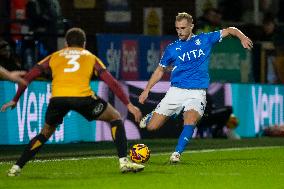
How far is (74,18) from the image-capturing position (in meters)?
28.3

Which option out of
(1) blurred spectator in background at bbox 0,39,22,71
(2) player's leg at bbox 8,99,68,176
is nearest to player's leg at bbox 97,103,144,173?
(2) player's leg at bbox 8,99,68,176

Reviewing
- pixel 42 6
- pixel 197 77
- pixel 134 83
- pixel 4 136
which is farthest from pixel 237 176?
pixel 42 6

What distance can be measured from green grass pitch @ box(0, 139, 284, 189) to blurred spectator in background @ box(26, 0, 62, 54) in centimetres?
325

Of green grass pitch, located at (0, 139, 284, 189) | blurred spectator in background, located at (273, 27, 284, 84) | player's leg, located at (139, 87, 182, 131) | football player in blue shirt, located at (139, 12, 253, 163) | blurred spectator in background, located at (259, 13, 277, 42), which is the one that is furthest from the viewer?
blurred spectator in background, located at (259, 13, 277, 42)

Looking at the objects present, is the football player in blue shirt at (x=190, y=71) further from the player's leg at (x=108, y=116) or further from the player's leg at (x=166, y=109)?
the player's leg at (x=108, y=116)

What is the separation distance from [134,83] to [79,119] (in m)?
1.68

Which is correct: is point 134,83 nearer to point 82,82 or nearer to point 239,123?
point 239,123

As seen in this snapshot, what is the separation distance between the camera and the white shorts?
16.7m

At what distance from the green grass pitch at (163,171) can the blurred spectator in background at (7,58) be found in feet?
7.40

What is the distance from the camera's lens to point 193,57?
16688 mm

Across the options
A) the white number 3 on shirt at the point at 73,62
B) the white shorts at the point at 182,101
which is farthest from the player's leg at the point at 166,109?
the white number 3 on shirt at the point at 73,62

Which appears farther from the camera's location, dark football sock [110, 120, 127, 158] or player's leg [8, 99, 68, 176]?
dark football sock [110, 120, 127, 158]

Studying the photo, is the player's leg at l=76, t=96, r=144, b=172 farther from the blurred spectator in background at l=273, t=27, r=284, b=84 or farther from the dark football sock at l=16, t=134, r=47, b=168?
the blurred spectator in background at l=273, t=27, r=284, b=84

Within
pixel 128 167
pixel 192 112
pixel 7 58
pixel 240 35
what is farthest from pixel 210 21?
pixel 128 167
